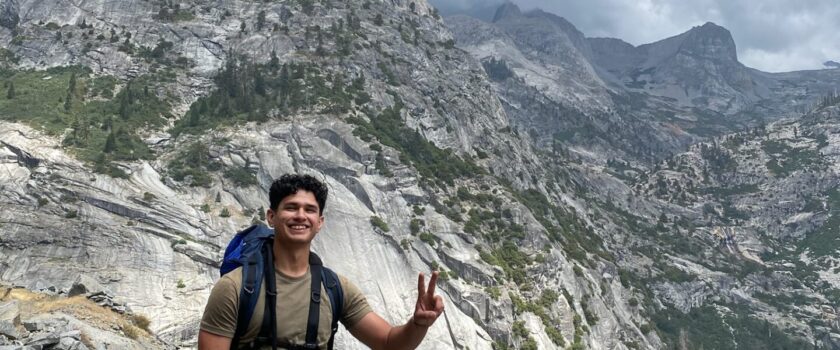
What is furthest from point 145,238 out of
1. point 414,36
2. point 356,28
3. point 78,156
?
point 414,36

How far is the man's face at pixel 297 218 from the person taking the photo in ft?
15.7

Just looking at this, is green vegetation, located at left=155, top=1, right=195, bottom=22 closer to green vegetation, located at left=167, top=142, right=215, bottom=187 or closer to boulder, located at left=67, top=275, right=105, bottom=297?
green vegetation, located at left=167, top=142, right=215, bottom=187

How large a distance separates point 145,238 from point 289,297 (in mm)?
50524

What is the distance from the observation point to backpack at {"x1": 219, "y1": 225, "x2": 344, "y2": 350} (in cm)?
443

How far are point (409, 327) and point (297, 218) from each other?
1.39 m

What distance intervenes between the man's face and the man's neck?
63 millimetres

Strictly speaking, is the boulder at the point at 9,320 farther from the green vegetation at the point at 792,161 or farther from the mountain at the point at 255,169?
the green vegetation at the point at 792,161

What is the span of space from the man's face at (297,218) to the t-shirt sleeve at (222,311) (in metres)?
0.65

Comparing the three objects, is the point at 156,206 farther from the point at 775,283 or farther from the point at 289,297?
the point at 775,283

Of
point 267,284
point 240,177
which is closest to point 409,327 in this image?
point 267,284

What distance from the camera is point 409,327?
4953 millimetres

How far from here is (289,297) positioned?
4.68 metres

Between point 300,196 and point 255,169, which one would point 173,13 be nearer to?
point 255,169

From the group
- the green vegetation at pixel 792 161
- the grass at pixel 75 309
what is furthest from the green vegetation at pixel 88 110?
the green vegetation at pixel 792 161
